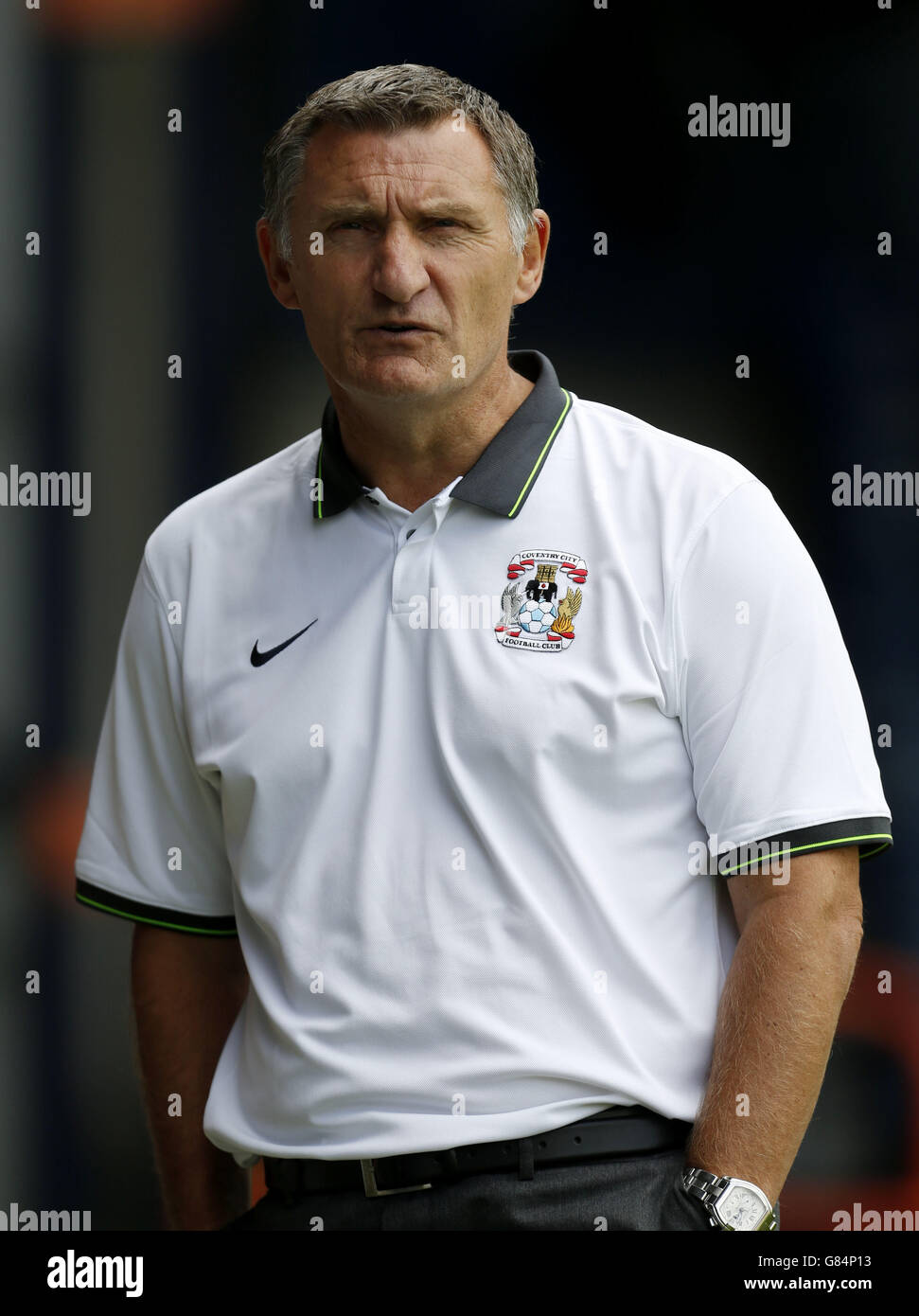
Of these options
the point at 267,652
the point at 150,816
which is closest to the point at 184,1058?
the point at 150,816

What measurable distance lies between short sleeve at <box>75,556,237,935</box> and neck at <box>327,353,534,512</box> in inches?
13.3

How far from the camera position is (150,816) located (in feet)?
6.24

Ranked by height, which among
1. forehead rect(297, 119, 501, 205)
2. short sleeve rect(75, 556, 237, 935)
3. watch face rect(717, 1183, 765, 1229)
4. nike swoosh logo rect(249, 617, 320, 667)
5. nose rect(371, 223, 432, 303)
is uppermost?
forehead rect(297, 119, 501, 205)

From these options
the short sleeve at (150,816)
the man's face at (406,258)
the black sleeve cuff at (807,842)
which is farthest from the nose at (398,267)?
the black sleeve cuff at (807,842)

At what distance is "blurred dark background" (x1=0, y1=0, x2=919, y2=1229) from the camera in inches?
103

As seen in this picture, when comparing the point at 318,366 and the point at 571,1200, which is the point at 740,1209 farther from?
the point at 318,366

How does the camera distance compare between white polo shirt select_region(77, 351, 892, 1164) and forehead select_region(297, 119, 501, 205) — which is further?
forehead select_region(297, 119, 501, 205)

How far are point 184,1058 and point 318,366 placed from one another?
4.47ft

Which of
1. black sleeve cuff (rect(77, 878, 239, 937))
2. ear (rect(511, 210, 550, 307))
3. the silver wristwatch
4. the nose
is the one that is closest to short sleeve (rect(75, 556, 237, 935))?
black sleeve cuff (rect(77, 878, 239, 937))

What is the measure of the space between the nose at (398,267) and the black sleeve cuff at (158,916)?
2.73 feet

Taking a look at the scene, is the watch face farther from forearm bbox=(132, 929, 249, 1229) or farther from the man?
forearm bbox=(132, 929, 249, 1229)
